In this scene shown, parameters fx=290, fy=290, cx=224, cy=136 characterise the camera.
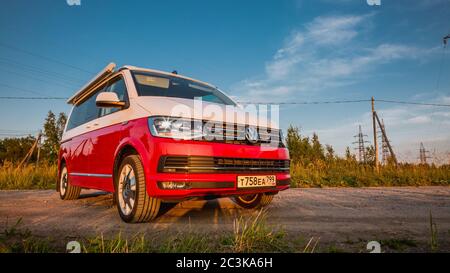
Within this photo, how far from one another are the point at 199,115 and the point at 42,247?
1.80 meters

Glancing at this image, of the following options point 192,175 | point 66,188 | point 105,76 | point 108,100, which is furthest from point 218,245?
point 66,188

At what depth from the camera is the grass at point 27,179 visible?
358 inches

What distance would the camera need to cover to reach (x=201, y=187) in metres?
2.90

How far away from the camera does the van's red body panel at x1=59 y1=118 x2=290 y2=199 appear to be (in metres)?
2.87

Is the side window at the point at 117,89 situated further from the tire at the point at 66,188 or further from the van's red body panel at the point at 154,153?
the tire at the point at 66,188

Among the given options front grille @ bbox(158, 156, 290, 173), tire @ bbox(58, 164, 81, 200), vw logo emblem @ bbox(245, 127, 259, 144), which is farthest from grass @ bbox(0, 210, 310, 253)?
tire @ bbox(58, 164, 81, 200)

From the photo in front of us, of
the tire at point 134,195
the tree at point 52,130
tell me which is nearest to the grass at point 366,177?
the tire at point 134,195

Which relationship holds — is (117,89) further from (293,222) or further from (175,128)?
(293,222)

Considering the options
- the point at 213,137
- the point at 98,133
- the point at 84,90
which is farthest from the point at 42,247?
the point at 84,90

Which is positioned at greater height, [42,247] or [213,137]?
[213,137]

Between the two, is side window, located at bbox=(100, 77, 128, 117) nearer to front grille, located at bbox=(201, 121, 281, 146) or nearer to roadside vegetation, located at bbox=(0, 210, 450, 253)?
front grille, located at bbox=(201, 121, 281, 146)

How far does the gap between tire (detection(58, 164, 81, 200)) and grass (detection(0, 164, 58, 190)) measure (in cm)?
379

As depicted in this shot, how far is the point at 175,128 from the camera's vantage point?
2973 mm

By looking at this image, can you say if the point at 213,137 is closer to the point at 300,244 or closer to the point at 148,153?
the point at 148,153
